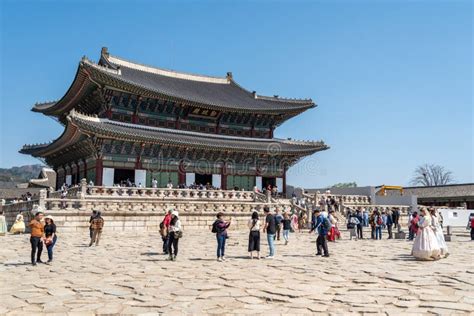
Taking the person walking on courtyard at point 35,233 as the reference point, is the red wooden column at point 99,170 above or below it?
above

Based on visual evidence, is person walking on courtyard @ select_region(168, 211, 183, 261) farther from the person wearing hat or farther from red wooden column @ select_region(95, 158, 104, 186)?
red wooden column @ select_region(95, 158, 104, 186)

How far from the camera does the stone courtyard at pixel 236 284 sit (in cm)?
706

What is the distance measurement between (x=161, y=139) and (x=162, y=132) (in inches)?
123

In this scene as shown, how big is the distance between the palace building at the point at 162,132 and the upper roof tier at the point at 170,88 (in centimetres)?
10

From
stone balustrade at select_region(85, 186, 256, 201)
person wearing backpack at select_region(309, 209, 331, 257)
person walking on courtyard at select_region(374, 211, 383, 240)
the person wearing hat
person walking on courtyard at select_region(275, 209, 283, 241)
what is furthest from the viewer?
stone balustrade at select_region(85, 186, 256, 201)

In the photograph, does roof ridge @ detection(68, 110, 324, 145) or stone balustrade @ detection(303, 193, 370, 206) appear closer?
roof ridge @ detection(68, 110, 324, 145)

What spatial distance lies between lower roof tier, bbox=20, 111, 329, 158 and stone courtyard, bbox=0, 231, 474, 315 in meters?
15.6

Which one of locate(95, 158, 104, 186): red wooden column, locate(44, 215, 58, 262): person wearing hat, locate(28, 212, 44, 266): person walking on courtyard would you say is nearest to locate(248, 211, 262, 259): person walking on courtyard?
locate(44, 215, 58, 262): person wearing hat

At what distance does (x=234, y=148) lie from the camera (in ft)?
115

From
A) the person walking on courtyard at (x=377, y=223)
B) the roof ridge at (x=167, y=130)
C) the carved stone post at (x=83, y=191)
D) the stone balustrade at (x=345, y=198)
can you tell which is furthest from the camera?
the stone balustrade at (x=345, y=198)

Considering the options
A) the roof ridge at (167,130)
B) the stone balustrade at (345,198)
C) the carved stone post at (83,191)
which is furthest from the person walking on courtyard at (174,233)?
the stone balustrade at (345,198)

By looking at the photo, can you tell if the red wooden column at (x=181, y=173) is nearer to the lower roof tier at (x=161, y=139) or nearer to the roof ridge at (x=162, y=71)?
the lower roof tier at (x=161, y=139)

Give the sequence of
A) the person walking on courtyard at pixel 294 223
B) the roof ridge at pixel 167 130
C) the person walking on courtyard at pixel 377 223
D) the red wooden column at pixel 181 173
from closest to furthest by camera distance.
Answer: the person walking on courtyard at pixel 377 223
the person walking on courtyard at pixel 294 223
the roof ridge at pixel 167 130
the red wooden column at pixel 181 173

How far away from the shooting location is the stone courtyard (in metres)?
7.06
